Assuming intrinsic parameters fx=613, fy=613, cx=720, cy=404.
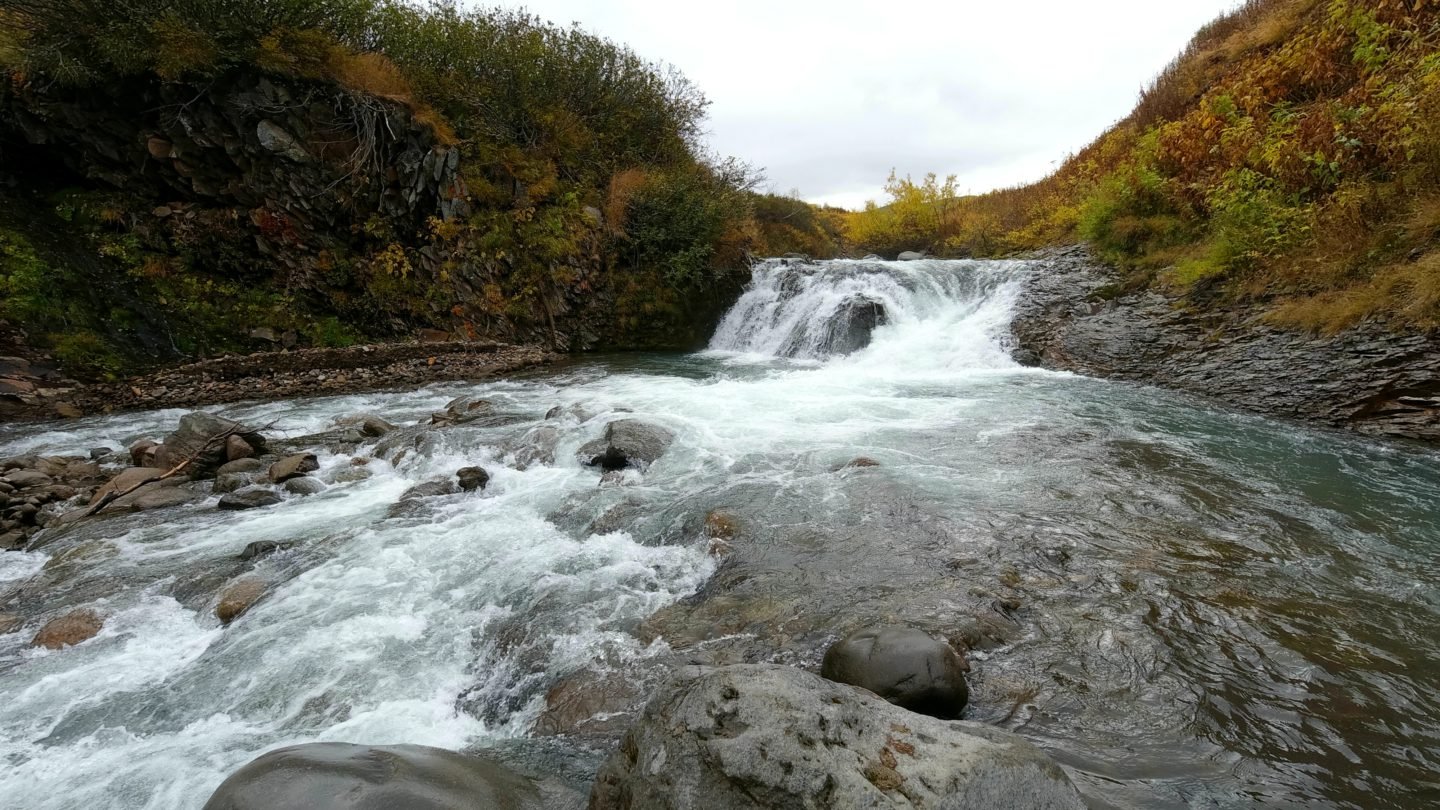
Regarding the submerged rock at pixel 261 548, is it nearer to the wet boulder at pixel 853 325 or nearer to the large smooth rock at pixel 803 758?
the large smooth rock at pixel 803 758

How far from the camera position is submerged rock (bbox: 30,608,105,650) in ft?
14.1

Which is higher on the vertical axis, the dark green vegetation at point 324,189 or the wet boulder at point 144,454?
the dark green vegetation at point 324,189

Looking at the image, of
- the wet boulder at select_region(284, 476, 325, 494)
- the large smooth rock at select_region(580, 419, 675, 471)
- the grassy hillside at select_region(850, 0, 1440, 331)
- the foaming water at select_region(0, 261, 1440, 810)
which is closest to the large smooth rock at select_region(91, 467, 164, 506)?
the foaming water at select_region(0, 261, 1440, 810)

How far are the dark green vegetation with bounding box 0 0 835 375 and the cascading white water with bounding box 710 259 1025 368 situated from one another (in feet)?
4.73

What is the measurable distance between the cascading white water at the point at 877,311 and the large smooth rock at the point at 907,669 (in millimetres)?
11236

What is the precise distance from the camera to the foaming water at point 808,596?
10.3ft

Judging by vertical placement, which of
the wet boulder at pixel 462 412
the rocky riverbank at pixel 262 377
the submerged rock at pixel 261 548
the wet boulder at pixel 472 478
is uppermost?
the rocky riverbank at pixel 262 377

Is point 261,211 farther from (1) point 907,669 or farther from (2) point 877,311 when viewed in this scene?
(1) point 907,669

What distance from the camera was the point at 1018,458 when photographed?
7.31 meters

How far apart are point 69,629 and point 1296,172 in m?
16.3

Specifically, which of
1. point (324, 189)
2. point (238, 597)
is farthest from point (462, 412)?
point (324, 189)

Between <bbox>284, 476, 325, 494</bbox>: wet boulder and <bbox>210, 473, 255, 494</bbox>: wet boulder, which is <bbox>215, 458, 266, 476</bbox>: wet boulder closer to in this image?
<bbox>210, 473, 255, 494</bbox>: wet boulder

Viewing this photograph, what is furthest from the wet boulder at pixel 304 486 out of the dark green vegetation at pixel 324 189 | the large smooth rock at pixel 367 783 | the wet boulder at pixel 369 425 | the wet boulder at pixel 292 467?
the dark green vegetation at pixel 324 189

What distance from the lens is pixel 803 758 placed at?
2.21 m
